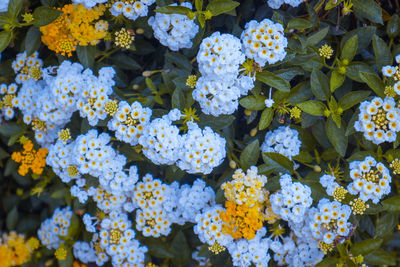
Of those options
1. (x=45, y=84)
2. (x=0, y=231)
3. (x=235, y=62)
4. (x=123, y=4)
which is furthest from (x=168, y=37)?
(x=0, y=231)

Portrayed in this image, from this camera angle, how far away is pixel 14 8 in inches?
91.3

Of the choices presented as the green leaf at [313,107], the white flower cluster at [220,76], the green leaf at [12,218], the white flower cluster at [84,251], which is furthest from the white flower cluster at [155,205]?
the green leaf at [12,218]

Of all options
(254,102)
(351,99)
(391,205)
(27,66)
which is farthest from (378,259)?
(27,66)

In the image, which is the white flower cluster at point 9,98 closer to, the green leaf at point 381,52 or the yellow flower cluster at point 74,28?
the yellow flower cluster at point 74,28

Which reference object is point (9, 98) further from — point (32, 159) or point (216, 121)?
point (216, 121)

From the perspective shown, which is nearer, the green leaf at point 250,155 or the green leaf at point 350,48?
Answer: the green leaf at point 350,48

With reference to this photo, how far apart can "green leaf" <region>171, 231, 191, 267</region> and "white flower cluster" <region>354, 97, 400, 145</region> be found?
138 centimetres

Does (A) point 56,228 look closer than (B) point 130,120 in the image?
No

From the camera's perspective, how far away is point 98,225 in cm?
265

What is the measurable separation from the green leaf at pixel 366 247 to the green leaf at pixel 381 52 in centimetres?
99

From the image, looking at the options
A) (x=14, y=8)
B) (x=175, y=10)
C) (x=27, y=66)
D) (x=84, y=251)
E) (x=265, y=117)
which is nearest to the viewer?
(x=175, y=10)

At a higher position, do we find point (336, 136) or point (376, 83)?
point (376, 83)

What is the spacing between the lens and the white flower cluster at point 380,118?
1998mm

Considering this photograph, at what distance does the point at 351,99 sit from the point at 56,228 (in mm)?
2185
